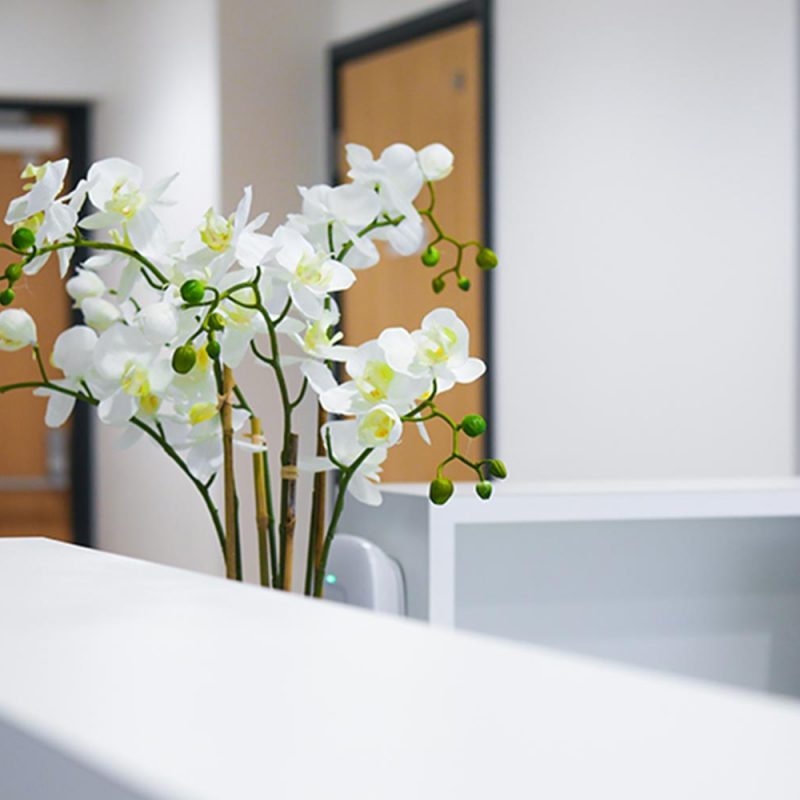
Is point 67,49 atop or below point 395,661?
atop

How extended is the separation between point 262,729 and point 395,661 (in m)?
0.06

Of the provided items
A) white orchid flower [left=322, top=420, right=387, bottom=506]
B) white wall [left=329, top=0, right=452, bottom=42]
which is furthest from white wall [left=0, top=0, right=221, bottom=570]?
white orchid flower [left=322, top=420, right=387, bottom=506]

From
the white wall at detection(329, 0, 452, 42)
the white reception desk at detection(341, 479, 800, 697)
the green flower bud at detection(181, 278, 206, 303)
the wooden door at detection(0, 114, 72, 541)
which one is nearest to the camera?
the green flower bud at detection(181, 278, 206, 303)

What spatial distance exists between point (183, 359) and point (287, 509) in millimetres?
100

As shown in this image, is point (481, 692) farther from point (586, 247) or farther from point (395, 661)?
point (586, 247)

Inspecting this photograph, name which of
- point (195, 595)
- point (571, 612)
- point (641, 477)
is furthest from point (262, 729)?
point (641, 477)

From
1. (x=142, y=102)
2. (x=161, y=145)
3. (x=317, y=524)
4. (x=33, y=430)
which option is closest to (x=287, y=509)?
(x=317, y=524)

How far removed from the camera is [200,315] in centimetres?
71

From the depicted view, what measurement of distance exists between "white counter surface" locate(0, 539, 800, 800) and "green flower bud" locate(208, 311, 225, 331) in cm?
28

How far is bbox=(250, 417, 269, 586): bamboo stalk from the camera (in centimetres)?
75

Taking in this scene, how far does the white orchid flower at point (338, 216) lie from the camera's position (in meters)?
0.75

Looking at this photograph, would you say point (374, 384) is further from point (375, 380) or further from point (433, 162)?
point (433, 162)

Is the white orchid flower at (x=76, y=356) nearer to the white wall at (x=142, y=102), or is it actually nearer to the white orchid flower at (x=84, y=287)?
the white orchid flower at (x=84, y=287)

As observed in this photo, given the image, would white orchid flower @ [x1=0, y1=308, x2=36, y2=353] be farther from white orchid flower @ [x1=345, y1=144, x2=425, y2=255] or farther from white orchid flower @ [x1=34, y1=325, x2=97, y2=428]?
white orchid flower @ [x1=345, y1=144, x2=425, y2=255]
